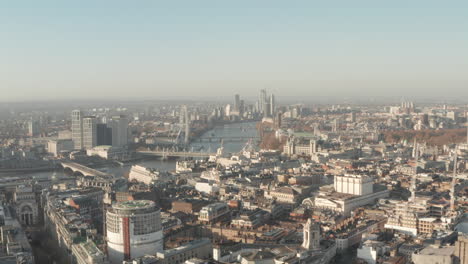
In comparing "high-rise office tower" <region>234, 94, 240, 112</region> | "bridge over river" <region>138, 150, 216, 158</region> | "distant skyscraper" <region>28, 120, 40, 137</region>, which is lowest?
"bridge over river" <region>138, 150, 216, 158</region>

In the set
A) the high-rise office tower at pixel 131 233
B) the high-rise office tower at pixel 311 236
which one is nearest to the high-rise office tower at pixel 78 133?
the high-rise office tower at pixel 131 233

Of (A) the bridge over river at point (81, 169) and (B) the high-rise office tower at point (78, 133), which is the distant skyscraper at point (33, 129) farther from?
(A) the bridge over river at point (81, 169)

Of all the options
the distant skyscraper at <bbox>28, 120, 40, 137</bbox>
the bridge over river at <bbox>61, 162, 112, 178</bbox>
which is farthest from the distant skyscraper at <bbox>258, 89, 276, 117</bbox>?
the bridge over river at <bbox>61, 162, 112, 178</bbox>

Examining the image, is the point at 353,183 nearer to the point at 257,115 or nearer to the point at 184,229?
the point at 184,229

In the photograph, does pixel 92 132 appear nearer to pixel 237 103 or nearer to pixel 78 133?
pixel 78 133

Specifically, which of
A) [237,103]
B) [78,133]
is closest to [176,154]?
[78,133]

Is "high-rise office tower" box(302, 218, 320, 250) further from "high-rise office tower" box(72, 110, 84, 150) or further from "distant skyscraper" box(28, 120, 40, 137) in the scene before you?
"distant skyscraper" box(28, 120, 40, 137)
